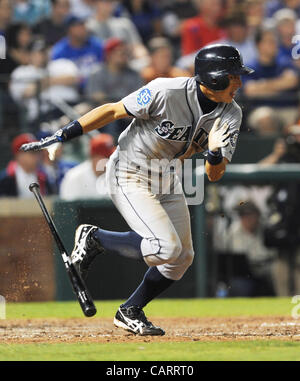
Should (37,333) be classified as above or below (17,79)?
below

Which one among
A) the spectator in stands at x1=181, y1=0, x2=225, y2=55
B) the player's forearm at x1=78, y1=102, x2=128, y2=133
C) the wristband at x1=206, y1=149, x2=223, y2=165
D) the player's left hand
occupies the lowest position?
the wristband at x1=206, y1=149, x2=223, y2=165

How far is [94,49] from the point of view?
11.1 metres

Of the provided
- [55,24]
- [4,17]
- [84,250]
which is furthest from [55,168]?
[84,250]

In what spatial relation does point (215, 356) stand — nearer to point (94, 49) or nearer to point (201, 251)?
point (201, 251)

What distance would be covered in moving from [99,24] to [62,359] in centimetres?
723

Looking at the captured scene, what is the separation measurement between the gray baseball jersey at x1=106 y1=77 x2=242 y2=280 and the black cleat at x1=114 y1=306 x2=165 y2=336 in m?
0.34

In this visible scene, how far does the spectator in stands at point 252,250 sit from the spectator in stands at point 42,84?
7.46 ft

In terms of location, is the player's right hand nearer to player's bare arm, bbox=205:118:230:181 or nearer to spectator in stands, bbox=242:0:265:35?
player's bare arm, bbox=205:118:230:181

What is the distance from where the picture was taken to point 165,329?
22.2ft

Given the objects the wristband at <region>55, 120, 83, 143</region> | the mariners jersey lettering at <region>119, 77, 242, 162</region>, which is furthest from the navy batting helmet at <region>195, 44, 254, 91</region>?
the wristband at <region>55, 120, 83, 143</region>

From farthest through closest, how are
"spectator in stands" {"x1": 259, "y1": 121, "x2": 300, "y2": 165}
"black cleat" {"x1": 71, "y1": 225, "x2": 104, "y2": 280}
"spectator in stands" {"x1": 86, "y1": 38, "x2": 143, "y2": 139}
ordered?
"spectator in stands" {"x1": 86, "y1": 38, "x2": 143, "y2": 139}
"spectator in stands" {"x1": 259, "y1": 121, "x2": 300, "y2": 165}
"black cleat" {"x1": 71, "y1": 225, "x2": 104, "y2": 280}

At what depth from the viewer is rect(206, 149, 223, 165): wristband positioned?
573 cm

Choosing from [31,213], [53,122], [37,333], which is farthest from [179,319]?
[53,122]

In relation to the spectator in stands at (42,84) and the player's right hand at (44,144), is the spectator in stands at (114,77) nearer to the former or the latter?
the spectator in stands at (42,84)
